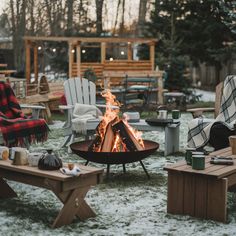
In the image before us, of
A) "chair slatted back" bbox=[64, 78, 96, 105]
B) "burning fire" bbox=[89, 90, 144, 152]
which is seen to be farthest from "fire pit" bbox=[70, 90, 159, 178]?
"chair slatted back" bbox=[64, 78, 96, 105]

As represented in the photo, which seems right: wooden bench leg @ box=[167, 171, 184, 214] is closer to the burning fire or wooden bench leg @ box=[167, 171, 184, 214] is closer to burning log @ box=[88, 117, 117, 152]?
the burning fire

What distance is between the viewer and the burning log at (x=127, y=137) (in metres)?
4.89

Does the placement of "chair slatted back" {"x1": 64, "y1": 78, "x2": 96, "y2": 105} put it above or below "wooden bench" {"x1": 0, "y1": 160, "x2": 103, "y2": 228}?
above

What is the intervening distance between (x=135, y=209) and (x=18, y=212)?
3.01 ft

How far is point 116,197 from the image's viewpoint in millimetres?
4355

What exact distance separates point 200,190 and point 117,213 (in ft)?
2.20

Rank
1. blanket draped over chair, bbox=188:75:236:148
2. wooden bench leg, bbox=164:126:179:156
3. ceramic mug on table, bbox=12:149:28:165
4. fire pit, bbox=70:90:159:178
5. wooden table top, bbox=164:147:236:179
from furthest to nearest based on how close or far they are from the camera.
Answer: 1. wooden bench leg, bbox=164:126:179:156
2. blanket draped over chair, bbox=188:75:236:148
3. fire pit, bbox=70:90:159:178
4. ceramic mug on table, bbox=12:149:28:165
5. wooden table top, bbox=164:147:236:179

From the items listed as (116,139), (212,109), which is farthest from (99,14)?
(116,139)

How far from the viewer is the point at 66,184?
3461mm

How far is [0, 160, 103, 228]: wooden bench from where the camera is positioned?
3468 millimetres

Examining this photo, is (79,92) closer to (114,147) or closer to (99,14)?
(114,147)

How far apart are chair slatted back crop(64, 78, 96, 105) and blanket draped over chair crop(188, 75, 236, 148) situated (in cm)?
167

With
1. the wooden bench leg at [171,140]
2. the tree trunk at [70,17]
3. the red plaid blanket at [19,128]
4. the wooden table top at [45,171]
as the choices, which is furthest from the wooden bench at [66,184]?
the tree trunk at [70,17]

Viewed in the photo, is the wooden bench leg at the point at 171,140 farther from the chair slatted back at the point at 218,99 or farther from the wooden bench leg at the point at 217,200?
the wooden bench leg at the point at 217,200
